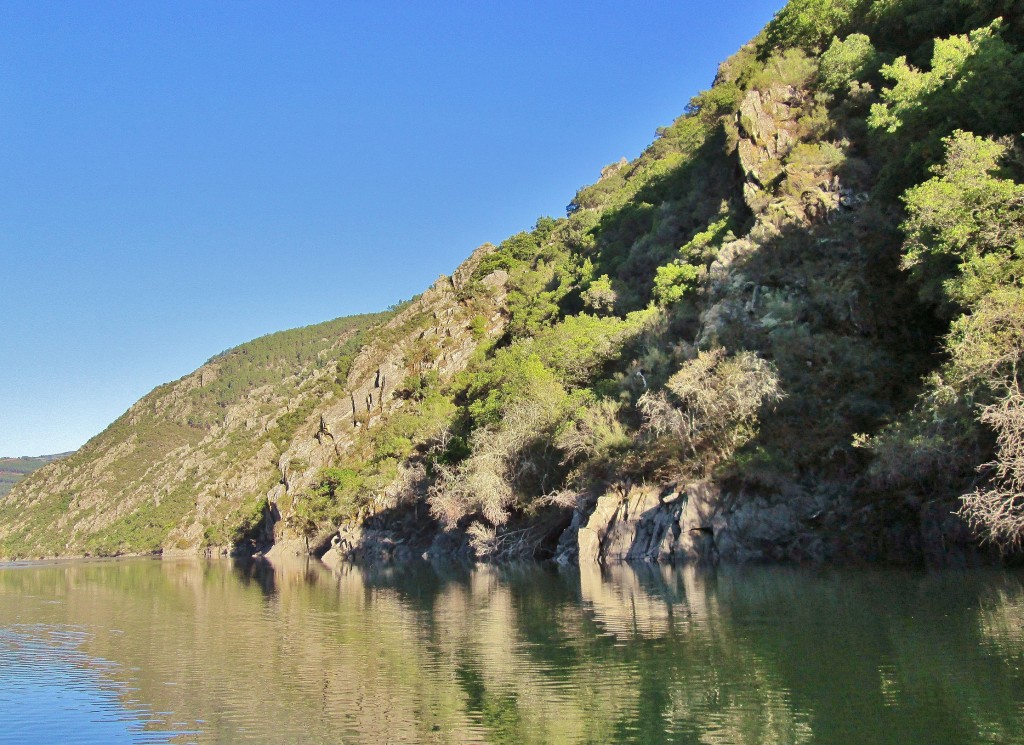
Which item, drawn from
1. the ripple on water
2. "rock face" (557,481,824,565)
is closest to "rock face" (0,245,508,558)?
"rock face" (557,481,824,565)

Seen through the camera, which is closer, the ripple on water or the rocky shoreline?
the ripple on water

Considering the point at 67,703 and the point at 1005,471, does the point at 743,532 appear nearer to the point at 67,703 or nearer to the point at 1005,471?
the point at 1005,471

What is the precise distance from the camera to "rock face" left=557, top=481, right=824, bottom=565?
117 ft

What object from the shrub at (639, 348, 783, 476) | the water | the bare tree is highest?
the shrub at (639, 348, 783, 476)

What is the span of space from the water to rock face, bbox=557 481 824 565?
7.00 m

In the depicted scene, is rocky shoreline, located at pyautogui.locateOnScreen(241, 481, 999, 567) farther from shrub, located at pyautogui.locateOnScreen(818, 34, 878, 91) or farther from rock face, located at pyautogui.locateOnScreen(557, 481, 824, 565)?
shrub, located at pyautogui.locateOnScreen(818, 34, 878, 91)

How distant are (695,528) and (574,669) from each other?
79.5 feet

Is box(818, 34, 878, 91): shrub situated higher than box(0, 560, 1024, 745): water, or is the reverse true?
box(818, 34, 878, 91): shrub

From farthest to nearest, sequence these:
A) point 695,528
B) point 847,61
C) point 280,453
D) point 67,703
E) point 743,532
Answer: point 280,453
point 847,61
point 695,528
point 743,532
point 67,703

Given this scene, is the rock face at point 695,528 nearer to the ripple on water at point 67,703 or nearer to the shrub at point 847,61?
the ripple on water at point 67,703

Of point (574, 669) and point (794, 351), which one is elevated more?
point (794, 351)

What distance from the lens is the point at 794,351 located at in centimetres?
3928

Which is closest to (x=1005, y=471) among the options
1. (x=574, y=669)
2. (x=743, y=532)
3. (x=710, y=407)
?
(x=574, y=669)

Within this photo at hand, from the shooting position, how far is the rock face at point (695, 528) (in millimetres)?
35562
